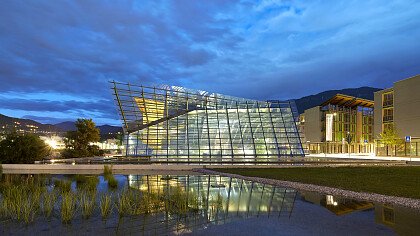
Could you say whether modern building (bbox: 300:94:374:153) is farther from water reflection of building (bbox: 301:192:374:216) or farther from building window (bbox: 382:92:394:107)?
water reflection of building (bbox: 301:192:374:216)

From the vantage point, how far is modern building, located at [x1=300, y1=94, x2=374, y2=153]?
288ft

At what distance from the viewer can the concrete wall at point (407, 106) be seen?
A: 58969 millimetres

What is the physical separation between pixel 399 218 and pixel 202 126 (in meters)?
33.4

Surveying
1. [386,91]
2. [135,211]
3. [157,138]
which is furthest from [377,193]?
[386,91]

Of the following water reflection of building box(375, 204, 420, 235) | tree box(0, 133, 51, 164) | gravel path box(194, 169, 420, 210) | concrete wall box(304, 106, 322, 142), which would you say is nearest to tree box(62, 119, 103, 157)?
tree box(0, 133, 51, 164)

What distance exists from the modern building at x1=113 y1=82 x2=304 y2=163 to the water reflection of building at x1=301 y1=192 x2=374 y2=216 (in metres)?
22.7

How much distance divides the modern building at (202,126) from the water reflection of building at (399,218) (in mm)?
25569

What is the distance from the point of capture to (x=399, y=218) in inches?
415

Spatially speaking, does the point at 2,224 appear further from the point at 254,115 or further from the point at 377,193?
the point at 254,115

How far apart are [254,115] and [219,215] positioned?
35.3m

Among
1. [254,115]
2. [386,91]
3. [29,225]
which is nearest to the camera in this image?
[29,225]

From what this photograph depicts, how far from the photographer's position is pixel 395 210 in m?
11.8

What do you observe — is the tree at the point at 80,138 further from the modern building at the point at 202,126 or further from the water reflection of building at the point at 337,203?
the water reflection of building at the point at 337,203

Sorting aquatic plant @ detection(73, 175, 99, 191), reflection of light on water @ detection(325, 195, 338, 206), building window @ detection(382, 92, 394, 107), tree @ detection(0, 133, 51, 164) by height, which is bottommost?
aquatic plant @ detection(73, 175, 99, 191)
